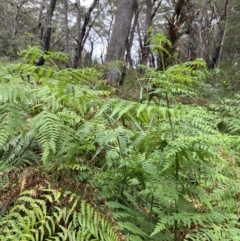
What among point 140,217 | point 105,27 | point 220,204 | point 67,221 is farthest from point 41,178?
point 105,27

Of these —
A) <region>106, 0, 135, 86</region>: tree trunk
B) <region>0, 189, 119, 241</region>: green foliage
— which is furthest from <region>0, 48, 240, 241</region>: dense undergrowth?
<region>106, 0, 135, 86</region>: tree trunk

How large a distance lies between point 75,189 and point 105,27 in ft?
92.0

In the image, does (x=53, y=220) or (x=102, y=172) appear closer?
(x=53, y=220)

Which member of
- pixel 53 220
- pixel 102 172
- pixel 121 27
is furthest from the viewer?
pixel 121 27

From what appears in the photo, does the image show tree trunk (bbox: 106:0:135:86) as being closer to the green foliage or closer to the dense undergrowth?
the dense undergrowth

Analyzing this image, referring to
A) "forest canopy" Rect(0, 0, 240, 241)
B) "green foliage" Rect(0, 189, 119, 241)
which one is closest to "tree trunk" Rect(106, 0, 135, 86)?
"forest canopy" Rect(0, 0, 240, 241)

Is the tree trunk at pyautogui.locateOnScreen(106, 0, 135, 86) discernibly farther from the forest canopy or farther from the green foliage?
the green foliage

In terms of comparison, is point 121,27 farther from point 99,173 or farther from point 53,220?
point 53,220

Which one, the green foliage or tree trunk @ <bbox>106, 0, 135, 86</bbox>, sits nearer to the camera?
the green foliage

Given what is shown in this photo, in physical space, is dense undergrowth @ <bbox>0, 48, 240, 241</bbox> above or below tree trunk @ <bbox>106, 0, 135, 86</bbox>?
below

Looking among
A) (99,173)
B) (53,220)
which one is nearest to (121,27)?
(99,173)

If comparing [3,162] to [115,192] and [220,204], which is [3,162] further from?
[220,204]

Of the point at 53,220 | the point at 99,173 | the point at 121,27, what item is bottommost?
the point at 53,220

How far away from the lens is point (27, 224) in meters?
1.23
